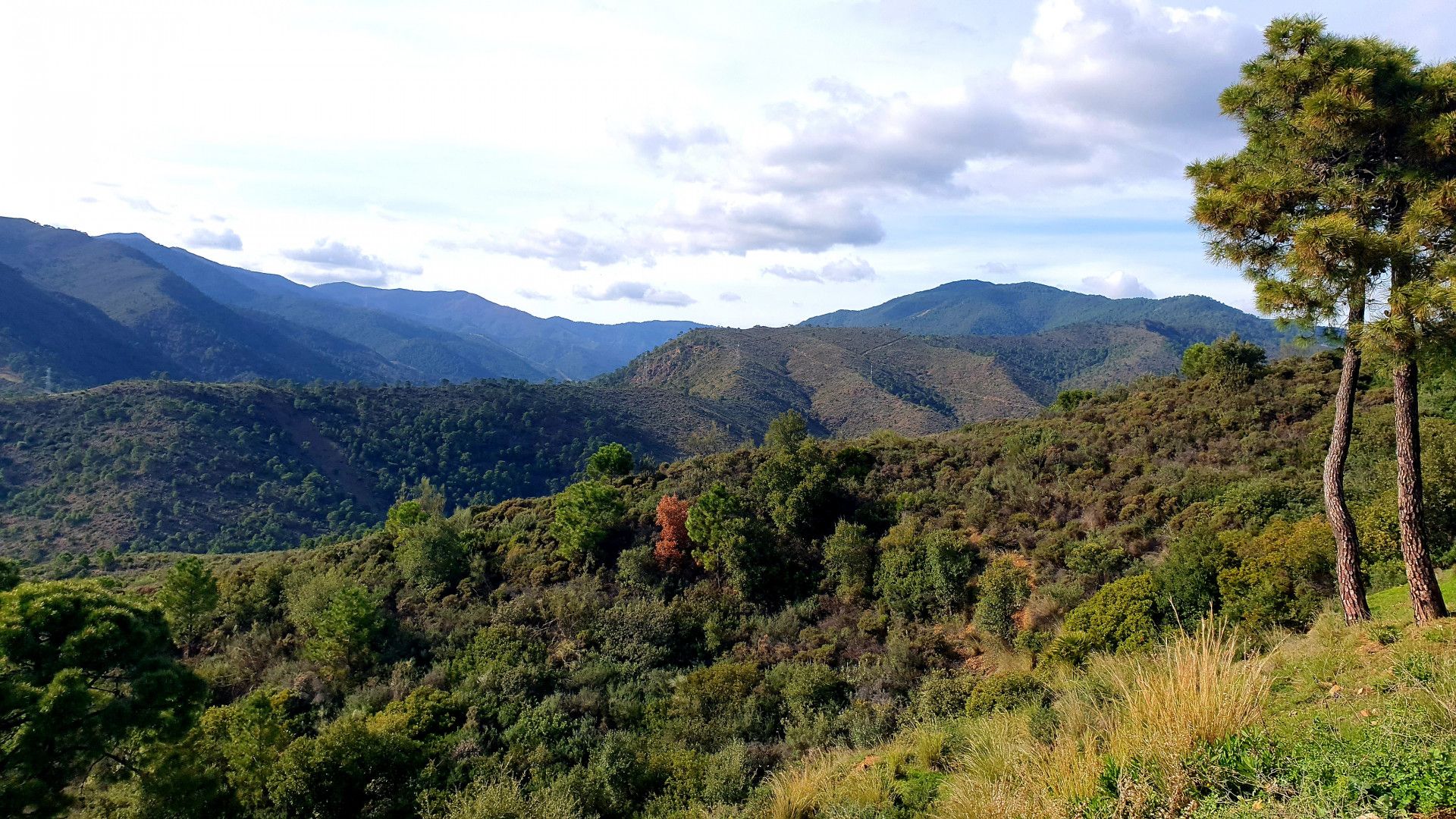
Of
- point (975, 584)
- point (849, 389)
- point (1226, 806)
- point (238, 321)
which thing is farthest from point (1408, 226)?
point (238, 321)

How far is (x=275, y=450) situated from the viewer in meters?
70.8

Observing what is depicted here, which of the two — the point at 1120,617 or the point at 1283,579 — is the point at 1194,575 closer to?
the point at 1283,579

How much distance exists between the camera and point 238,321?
198 m

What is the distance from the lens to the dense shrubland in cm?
455

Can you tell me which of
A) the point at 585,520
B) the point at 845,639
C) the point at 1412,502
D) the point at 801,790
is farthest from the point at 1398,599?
the point at 585,520

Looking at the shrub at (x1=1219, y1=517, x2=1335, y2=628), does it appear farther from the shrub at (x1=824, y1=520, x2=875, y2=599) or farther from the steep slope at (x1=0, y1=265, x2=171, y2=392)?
the steep slope at (x1=0, y1=265, x2=171, y2=392)

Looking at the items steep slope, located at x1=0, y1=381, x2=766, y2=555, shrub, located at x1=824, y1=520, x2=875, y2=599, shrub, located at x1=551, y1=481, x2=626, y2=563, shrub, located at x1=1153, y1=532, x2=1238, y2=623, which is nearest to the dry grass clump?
shrub, located at x1=1153, y1=532, x2=1238, y2=623

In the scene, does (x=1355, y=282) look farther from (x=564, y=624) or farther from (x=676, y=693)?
(x=564, y=624)

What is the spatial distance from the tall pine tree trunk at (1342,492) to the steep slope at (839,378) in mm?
73741

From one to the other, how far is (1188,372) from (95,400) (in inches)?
3465

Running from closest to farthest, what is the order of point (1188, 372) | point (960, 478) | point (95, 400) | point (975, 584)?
point (975, 584) → point (960, 478) → point (1188, 372) → point (95, 400)

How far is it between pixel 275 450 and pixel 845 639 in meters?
74.2

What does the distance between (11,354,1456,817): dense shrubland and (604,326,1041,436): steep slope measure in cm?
6117

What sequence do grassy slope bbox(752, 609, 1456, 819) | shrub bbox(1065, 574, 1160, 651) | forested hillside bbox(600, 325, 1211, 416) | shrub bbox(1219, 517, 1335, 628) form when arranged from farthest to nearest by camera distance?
1. forested hillside bbox(600, 325, 1211, 416)
2. shrub bbox(1065, 574, 1160, 651)
3. shrub bbox(1219, 517, 1335, 628)
4. grassy slope bbox(752, 609, 1456, 819)
